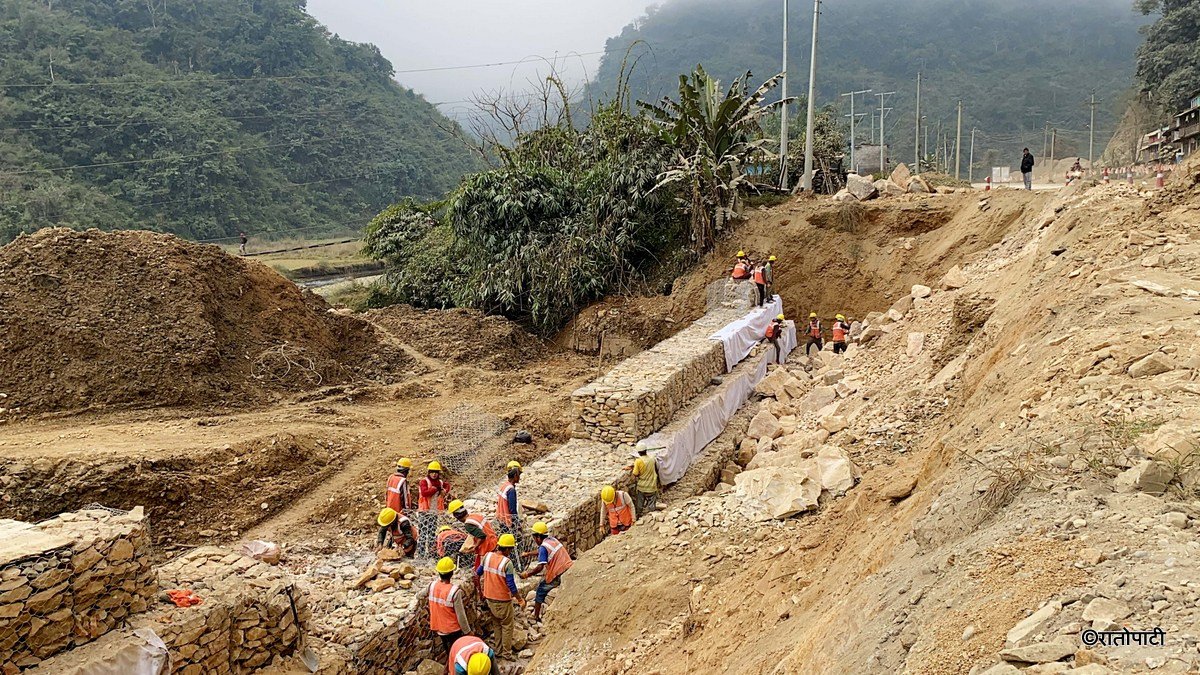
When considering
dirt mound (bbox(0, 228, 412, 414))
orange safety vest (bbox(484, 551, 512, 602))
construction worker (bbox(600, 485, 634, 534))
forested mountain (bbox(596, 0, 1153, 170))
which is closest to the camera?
orange safety vest (bbox(484, 551, 512, 602))

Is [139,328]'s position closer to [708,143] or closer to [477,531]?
[477,531]

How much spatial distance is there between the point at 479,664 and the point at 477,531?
198cm

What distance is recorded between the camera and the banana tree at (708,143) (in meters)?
17.8

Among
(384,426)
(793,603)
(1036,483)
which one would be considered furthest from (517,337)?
(1036,483)

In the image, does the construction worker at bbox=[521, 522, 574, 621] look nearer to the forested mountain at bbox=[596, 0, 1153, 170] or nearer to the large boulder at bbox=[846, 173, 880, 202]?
the large boulder at bbox=[846, 173, 880, 202]

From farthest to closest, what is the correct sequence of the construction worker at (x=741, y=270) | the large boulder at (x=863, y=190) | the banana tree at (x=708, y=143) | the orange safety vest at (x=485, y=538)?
the large boulder at (x=863, y=190), the banana tree at (x=708, y=143), the construction worker at (x=741, y=270), the orange safety vest at (x=485, y=538)

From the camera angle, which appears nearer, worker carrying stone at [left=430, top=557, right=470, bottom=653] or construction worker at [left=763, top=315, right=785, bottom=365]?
worker carrying stone at [left=430, top=557, right=470, bottom=653]

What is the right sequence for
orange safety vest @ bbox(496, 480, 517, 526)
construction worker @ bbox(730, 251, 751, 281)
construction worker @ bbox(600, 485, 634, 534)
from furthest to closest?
1. construction worker @ bbox(730, 251, 751, 281)
2. construction worker @ bbox(600, 485, 634, 534)
3. orange safety vest @ bbox(496, 480, 517, 526)

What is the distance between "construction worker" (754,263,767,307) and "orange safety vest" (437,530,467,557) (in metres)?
10.4

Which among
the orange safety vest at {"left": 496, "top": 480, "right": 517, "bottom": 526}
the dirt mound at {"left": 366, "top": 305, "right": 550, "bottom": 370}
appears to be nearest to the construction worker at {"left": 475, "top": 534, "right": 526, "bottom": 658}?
the orange safety vest at {"left": 496, "top": 480, "right": 517, "bottom": 526}

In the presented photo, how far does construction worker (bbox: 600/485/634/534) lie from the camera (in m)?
Answer: 8.77

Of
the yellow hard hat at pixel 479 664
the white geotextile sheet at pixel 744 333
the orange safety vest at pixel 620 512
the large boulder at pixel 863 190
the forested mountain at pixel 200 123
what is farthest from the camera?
the forested mountain at pixel 200 123

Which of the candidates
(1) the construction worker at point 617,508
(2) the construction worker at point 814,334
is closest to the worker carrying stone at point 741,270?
(2) the construction worker at point 814,334

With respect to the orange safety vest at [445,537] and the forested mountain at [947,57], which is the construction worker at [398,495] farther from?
the forested mountain at [947,57]
